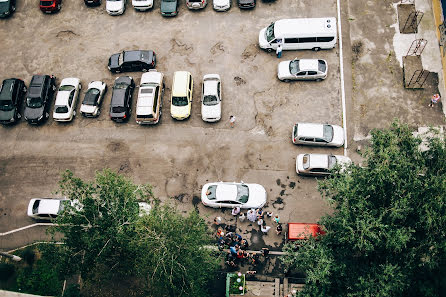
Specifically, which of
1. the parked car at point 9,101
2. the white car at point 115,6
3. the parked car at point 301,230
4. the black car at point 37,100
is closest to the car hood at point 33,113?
the black car at point 37,100

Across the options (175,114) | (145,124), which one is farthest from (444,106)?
(145,124)

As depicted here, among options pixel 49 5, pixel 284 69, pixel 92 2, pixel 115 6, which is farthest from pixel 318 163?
pixel 49 5

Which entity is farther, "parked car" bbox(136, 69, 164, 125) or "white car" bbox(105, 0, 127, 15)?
"white car" bbox(105, 0, 127, 15)

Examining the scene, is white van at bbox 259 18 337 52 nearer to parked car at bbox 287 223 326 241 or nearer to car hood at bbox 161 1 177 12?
car hood at bbox 161 1 177 12

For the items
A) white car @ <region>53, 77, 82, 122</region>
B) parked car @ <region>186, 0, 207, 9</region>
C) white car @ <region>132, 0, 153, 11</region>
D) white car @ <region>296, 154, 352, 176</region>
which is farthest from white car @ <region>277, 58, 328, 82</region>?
white car @ <region>53, 77, 82, 122</region>

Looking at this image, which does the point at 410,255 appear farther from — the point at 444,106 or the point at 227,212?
the point at 444,106

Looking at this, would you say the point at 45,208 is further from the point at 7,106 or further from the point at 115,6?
the point at 115,6

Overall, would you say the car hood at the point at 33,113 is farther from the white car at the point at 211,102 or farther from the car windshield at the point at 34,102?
the white car at the point at 211,102
